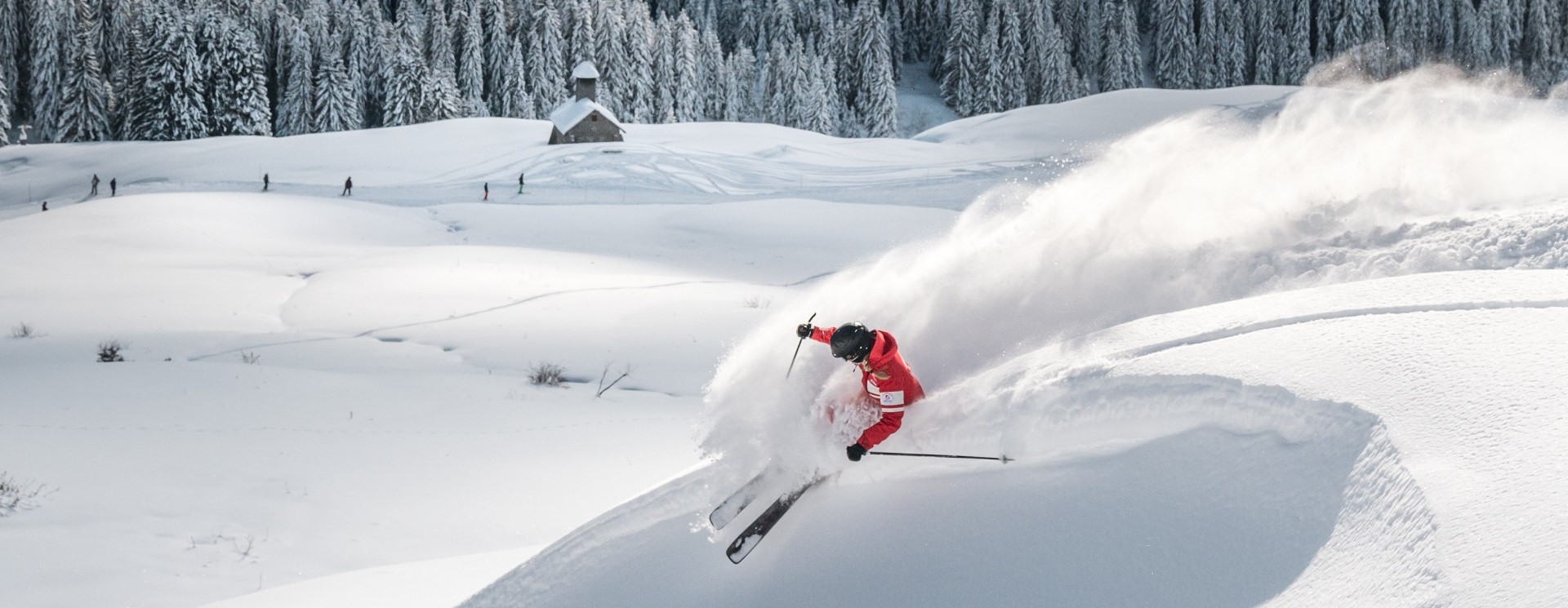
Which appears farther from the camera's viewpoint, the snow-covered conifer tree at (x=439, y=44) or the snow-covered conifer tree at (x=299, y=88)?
the snow-covered conifer tree at (x=439, y=44)

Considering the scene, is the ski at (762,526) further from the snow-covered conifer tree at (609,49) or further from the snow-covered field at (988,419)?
the snow-covered conifer tree at (609,49)

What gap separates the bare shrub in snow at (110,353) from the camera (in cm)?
1267

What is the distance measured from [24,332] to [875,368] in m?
14.9

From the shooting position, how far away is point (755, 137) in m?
54.2

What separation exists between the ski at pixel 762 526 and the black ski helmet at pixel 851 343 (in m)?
0.54

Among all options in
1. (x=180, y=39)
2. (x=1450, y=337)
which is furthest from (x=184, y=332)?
(x=180, y=39)

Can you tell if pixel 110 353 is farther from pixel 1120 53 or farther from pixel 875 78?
pixel 1120 53

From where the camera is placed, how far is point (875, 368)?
446 centimetres

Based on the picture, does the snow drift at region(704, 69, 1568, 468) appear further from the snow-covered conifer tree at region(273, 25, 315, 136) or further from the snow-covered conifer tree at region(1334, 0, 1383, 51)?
the snow-covered conifer tree at region(1334, 0, 1383, 51)

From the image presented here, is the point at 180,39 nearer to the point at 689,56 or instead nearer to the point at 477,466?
the point at 689,56

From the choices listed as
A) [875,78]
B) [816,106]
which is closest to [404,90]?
[816,106]

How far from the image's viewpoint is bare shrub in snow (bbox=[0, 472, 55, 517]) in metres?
7.99

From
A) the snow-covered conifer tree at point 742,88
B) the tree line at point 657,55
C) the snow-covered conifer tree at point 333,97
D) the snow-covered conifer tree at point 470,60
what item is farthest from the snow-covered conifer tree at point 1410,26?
the snow-covered conifer tree at point 333,97

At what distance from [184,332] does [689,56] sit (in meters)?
61.8
